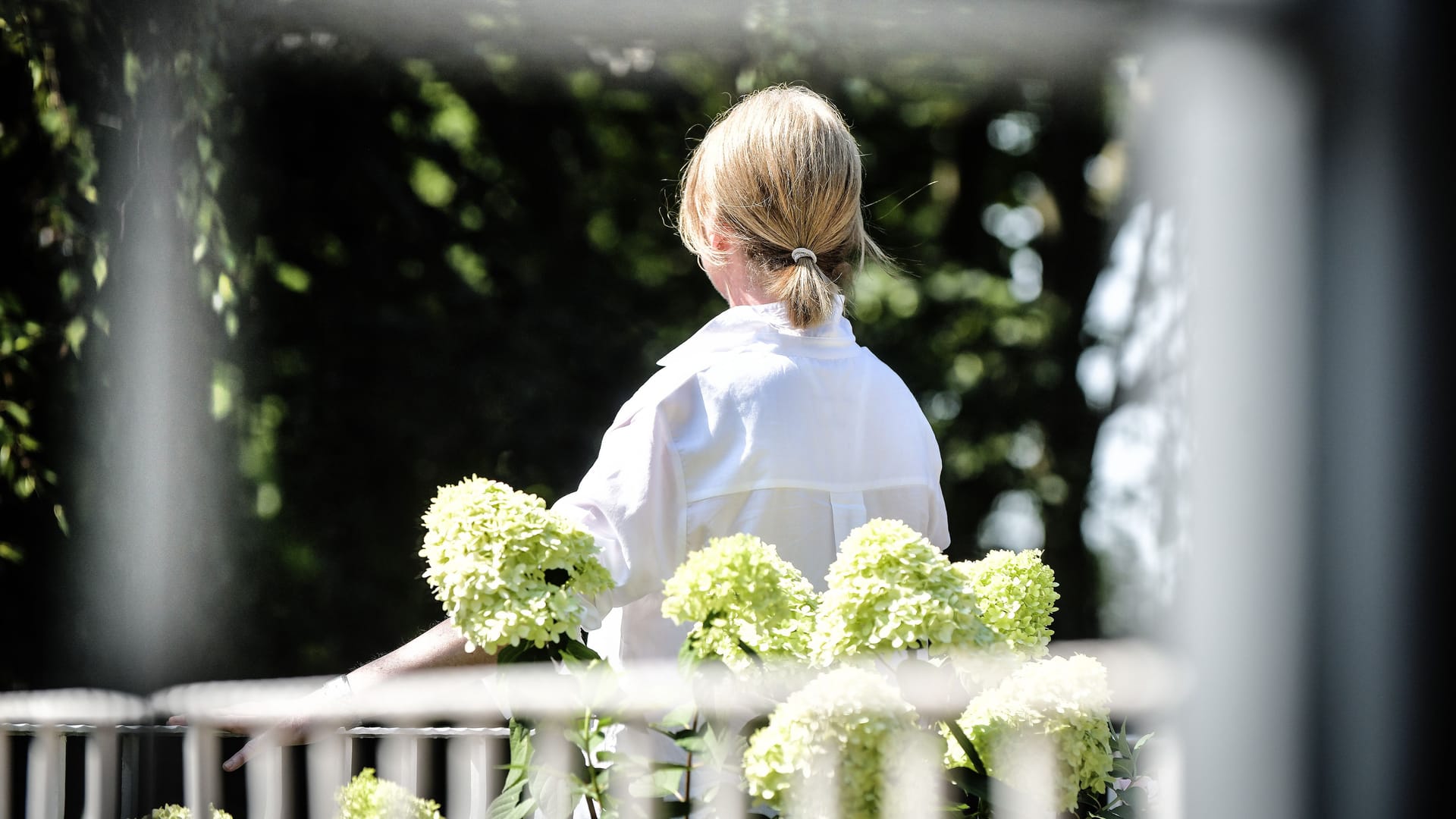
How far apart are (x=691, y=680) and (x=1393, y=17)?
680 millimetres

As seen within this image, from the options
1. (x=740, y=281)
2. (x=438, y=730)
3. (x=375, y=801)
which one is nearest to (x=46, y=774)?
(x=438, y=730)

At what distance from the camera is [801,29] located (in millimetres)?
4246

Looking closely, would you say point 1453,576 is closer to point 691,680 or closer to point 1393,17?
point 1393,17

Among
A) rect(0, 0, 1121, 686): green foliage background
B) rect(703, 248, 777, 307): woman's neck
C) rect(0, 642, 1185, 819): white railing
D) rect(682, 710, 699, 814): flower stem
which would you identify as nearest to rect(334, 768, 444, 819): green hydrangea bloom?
rect(0, 642, 1185, 819): white railing

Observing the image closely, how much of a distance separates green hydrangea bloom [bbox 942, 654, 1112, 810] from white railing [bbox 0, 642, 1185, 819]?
0.06ft

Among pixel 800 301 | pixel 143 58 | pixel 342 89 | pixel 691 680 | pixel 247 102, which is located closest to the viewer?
pixel 691 680

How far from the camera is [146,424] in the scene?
2.85 meters

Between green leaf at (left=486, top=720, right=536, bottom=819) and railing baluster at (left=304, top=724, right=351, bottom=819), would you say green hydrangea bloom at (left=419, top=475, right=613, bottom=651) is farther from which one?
railing baluster at (left=304, top=724, right=351, bottom=819)

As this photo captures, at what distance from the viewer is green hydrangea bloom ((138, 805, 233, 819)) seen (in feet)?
4.22

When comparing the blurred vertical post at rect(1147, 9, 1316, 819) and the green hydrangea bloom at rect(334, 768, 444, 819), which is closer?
the blurred vertical post at rect(1147, 9, 1316, 819)

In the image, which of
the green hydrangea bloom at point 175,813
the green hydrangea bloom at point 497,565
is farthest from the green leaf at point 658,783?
the green hydrangea bloom at point 175,813

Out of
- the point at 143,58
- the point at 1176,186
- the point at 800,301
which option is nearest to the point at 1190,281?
the point at 1176,186

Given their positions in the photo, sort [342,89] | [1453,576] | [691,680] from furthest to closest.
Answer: [342,89] → [691,680] → [1453,576]

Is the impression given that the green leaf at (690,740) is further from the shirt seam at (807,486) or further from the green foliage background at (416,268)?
the green foliage background at (416,268)
